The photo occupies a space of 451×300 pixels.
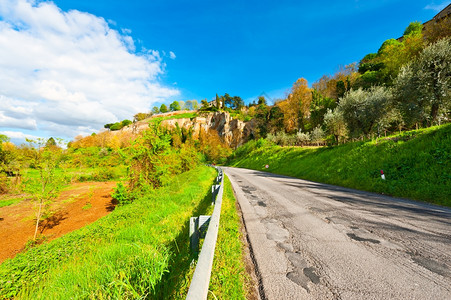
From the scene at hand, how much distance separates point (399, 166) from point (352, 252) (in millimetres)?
9814

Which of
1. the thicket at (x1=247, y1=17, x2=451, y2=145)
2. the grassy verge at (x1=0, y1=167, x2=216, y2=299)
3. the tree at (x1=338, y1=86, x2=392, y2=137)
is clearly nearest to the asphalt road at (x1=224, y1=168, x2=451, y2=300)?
the grassy verge at (x1=0, y1=167, x2=216, y2=299)

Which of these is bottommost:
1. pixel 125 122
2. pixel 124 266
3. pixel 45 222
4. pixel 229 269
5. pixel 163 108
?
pixel 45 222

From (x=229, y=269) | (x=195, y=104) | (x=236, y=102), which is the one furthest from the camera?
(x=195, y=104)

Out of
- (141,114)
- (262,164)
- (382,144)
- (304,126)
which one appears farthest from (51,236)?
(141,114)

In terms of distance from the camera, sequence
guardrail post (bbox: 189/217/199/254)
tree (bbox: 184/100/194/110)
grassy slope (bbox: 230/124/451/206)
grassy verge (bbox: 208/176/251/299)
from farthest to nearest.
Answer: tree (bbox: 184/100/194/110)
grassy slope (bbox: 230/124/451/206)
guardrail post (bbox: 189/217/199/254)
grassy verge (bbox: 208/176/251/299)

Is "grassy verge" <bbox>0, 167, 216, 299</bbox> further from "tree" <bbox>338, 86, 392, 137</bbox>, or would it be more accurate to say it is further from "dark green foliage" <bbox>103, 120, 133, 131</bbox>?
"dark green foliage" <bbox>103, 120, 133, 131</bbox>

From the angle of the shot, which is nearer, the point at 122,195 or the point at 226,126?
the point at 122,195

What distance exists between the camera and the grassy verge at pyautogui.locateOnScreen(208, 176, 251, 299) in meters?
2.25

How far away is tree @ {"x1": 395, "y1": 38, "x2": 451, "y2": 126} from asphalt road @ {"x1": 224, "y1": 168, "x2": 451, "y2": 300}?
12.7m

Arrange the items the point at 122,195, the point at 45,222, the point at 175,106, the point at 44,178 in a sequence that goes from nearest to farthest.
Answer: the point at 44,178 → the point at 122,195 → the point at 45,222 → the point at 175,106

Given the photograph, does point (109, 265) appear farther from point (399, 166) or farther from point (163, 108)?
point (163, 108)

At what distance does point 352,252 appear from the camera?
317cm

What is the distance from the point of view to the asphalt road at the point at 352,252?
226cm

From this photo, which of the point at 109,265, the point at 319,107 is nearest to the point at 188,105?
the point at 319,107
